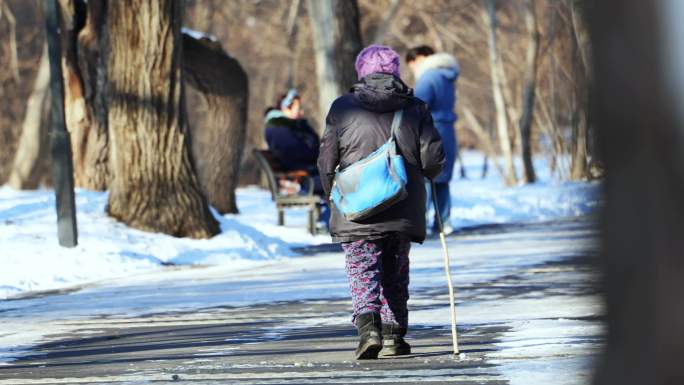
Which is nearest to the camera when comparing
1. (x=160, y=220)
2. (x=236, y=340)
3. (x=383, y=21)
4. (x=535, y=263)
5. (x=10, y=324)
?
(x=236, y=340)

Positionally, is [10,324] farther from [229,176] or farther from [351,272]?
[229,176]

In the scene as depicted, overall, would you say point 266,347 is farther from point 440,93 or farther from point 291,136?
point 291,136

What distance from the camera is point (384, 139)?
8.20 metres

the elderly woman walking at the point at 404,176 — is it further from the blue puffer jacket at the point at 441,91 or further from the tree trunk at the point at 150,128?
the blue puffer jacket at the point at 441,91

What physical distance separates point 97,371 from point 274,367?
88 centimetres

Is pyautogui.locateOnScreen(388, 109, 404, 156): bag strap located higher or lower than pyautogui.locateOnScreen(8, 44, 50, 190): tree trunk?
higher

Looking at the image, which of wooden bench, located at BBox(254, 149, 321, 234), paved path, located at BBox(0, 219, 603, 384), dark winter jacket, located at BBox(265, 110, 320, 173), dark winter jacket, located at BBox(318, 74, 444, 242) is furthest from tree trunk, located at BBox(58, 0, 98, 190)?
dark winter jacket, located at BBox(318, 74, 444, 242)

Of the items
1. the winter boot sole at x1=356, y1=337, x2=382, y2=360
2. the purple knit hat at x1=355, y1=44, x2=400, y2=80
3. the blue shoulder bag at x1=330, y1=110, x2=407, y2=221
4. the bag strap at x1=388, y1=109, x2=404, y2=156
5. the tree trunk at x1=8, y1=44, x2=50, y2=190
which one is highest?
the purple knit hat at x1=355, y1=44, x2=400, y2=80

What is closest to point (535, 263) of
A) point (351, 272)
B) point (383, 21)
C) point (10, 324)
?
point (10, 324)

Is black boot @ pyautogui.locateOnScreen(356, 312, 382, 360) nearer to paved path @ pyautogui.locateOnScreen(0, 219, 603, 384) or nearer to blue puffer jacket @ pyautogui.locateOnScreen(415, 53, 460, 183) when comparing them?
paved path @ pyautogui.locateOnScreen(0, 219, 603, 384)

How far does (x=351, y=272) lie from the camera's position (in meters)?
8.02

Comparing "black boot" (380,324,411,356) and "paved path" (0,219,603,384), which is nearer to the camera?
"paved path" (0,219,603,384)

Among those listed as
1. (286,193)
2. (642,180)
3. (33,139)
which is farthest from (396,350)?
(33,139)

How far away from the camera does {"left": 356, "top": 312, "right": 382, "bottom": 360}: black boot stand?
7781mm
